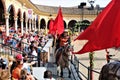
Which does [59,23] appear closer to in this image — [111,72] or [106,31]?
[111,72]

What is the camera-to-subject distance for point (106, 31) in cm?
414

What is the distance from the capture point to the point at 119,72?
4.32 metres

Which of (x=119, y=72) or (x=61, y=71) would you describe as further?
(x=61, y=71)

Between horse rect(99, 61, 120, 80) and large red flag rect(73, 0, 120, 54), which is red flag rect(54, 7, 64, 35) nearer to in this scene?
horse rect(99, 61, 120, 80)

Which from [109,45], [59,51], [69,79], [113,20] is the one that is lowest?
[69,79]

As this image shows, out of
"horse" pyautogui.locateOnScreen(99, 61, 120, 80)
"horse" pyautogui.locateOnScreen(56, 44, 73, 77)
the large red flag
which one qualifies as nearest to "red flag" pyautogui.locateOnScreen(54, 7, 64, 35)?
"horse" pyautogui.locateOnScreen(56, 44, 73, 77)

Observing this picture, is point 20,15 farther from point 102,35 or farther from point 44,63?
point 102,35

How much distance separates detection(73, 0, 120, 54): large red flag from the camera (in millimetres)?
4066

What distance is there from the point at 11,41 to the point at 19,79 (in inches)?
496

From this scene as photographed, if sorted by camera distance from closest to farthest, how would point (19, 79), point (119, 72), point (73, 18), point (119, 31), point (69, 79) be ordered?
1. point (119, 31)
2. point (119, 72)
3. point (19, 79)
4. point (69, 79)
5. point (73, 18)

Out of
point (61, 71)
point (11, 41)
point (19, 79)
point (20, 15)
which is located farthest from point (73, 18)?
point (19, 79)

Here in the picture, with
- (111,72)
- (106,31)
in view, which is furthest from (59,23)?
(106,31)

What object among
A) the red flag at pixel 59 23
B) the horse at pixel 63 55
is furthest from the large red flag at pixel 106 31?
the red flag at pixel 59 23

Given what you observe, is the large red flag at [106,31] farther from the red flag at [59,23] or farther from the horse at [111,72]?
the red flag at [59,23]
